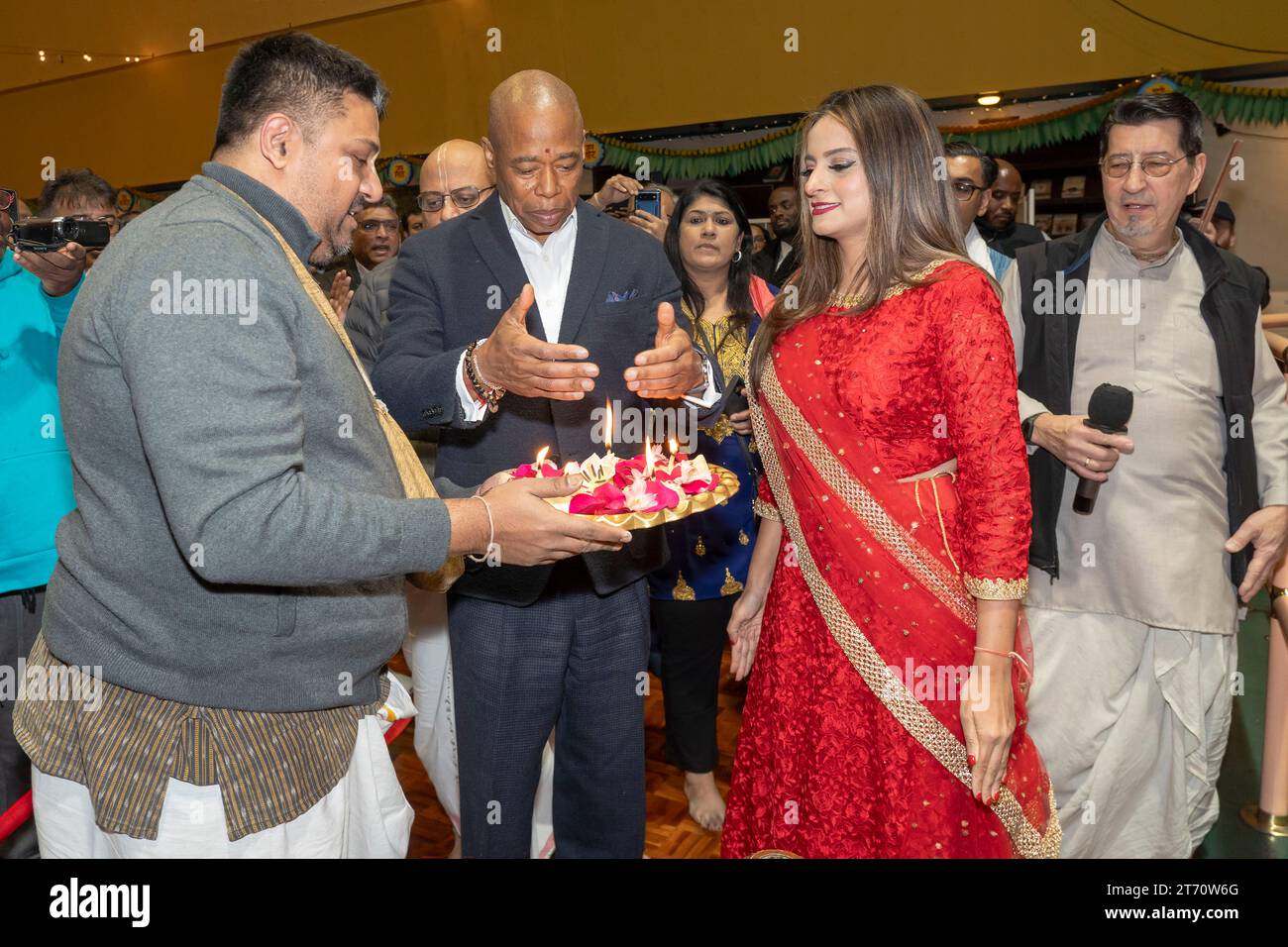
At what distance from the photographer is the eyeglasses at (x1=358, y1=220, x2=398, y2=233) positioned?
4301 millimetres

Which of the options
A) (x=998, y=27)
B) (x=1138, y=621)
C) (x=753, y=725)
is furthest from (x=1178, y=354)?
(x=998, y=27)

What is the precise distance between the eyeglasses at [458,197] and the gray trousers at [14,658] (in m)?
1.61

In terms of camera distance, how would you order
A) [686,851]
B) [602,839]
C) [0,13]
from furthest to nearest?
[0,13] < [686,851] < [602,839]

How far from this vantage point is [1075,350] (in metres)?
2.31

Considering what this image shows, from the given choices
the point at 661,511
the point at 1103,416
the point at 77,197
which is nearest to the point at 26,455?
the point at 77,197

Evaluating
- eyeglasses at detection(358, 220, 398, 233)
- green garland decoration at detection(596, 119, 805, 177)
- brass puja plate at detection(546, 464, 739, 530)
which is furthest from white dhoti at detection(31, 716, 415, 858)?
green garland decoration at detection(596, 119, 805, 177)

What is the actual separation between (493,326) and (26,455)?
Answer: 1275 millimetres

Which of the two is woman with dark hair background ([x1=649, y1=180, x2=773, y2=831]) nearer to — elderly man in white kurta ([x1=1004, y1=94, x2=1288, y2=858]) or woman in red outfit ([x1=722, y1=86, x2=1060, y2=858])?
elderly man in white kurta ([x1=1004, y1=94, x2=1288, y2=858])

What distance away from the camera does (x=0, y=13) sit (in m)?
9.94

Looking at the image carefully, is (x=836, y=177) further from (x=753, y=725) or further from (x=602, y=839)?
(x=602, y=839)

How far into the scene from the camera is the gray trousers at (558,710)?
2082 millimetres

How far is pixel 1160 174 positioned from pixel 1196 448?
62 centimetres

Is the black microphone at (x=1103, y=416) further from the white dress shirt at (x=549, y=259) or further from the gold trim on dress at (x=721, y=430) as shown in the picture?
the gold trim on dress at (x=721, y=430)

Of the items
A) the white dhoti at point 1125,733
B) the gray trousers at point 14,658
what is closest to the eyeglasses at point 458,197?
the gray trousers at point 14,658
